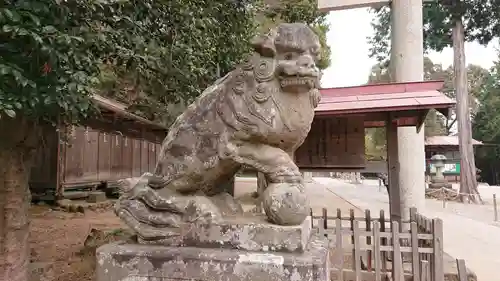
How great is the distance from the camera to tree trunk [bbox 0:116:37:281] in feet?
13.0

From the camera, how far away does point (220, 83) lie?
2434 millimetres

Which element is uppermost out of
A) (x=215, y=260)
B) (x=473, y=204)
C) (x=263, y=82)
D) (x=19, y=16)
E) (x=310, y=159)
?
(x=19, y=16)

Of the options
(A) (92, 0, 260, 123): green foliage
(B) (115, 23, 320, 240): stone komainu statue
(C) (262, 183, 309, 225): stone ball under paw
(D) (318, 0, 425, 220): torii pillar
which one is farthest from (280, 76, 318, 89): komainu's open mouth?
(D) (318, 0, 425, 220): torii pillar

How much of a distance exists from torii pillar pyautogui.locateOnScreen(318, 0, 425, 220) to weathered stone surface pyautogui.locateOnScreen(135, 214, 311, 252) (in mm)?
5092

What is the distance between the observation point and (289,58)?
2.26 metres

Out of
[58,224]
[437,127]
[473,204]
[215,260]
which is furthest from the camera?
[437,127]

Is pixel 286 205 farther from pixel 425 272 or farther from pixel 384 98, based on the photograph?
pixel 384 98

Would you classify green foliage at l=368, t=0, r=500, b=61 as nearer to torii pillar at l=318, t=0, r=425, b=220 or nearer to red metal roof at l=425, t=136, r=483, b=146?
red metal roof at l=425, t=136, r=483, b=146

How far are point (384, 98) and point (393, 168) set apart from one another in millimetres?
1083

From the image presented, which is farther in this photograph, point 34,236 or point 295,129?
point 34,236

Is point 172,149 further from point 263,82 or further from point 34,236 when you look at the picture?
point 34,236

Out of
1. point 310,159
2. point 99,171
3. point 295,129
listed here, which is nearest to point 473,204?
point 310,159

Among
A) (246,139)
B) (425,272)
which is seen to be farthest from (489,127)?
(246,139)

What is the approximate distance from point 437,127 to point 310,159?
3041 cm
